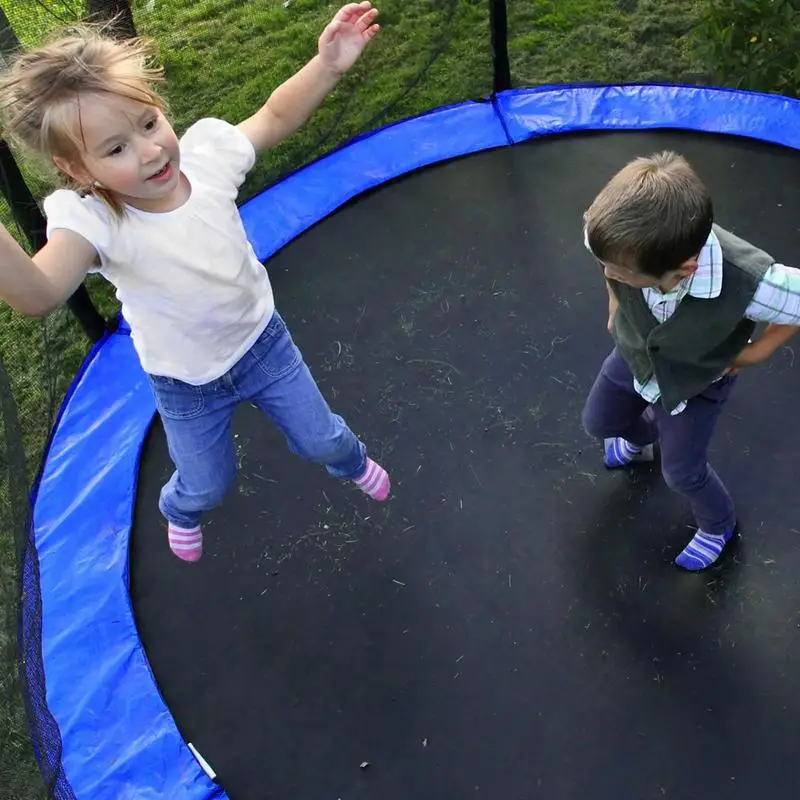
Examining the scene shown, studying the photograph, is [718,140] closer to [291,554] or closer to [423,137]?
[423,137]

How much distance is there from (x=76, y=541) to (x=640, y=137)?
7.27ft

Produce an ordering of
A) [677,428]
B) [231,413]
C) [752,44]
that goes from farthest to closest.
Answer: [752,44] < [231,413] < [677,428]

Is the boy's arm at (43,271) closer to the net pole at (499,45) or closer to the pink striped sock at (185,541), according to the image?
the pink striped sock at (185,541)

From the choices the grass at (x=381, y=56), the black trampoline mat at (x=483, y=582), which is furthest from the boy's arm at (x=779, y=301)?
the grass at (x=381, y=56)

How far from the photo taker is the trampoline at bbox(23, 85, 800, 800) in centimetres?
170

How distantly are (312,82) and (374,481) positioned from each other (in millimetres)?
888

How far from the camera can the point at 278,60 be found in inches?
143

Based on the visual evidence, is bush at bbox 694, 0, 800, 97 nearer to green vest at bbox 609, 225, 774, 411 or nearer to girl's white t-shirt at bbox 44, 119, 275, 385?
green vest at bbox 609, 225, 774, 411

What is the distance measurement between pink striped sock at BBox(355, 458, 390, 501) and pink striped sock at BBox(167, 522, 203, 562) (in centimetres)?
39

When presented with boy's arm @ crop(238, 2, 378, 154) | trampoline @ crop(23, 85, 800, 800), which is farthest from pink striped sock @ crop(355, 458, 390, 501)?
boy's arm @ crop(238, 2, 378, 154)

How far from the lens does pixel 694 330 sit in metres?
1.33

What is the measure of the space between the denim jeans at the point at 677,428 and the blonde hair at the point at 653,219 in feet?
1.06

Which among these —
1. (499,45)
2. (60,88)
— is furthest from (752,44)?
(60,88)

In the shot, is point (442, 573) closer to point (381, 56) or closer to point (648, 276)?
point (648, 276)
